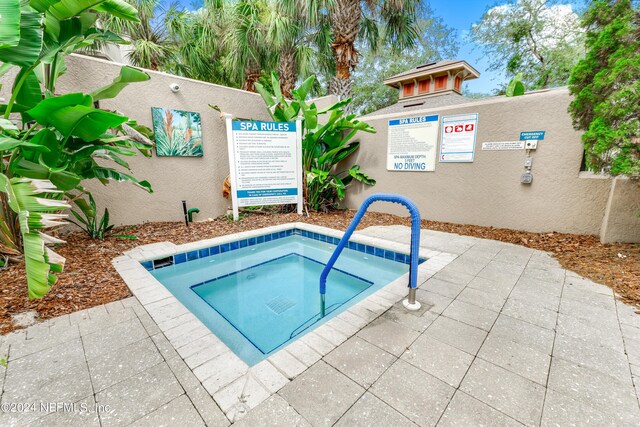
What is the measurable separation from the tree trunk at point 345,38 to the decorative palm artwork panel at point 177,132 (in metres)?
4.28

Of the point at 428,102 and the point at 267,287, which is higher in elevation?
the point at 428,102

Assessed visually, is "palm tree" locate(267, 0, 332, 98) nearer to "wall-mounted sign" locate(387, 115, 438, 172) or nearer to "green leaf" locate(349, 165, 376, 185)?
"wall-mounted sign" locate(387, 115, 438, 172)

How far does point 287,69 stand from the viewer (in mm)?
9039

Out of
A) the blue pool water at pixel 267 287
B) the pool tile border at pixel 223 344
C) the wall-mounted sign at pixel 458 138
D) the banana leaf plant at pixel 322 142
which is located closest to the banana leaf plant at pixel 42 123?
the pool tile border at pixel 223 344

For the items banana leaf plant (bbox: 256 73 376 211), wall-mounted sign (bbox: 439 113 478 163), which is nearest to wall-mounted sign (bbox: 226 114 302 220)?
banana leaf plant (bbox: 256 73 376 211)

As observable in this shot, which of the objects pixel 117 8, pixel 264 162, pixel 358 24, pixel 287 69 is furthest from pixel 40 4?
pixel 287 69

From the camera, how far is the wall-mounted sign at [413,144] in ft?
16.3

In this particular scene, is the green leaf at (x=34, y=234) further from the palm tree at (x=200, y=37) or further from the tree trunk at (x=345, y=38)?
the palm tree at (x=200, y=37)

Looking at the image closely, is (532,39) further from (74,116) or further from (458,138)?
(74,116)

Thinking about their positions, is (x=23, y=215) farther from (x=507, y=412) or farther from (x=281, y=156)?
(x=281, y=156)

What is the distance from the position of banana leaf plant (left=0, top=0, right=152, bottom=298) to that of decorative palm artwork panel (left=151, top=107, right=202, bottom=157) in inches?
70.3

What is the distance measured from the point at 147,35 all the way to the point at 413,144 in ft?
33.8

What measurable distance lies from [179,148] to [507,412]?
18.6ft

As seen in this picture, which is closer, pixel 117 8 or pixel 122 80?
pixel 117 8
